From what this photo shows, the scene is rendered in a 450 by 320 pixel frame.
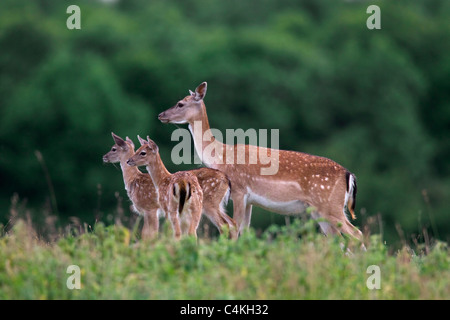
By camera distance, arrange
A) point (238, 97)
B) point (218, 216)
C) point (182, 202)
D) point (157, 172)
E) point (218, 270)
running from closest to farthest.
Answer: point (218, 270) < point (182, 202) < point (218, 216) < point (157, 172) < point (238, 97)

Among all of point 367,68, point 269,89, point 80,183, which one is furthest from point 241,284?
point 367,68

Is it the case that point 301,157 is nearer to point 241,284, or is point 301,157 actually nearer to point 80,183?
point 241,284

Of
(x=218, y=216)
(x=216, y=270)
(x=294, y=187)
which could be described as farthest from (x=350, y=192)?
(x=216, y=270)

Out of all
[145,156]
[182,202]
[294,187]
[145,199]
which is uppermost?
[145,156]

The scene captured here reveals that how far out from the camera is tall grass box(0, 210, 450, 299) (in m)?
6.94

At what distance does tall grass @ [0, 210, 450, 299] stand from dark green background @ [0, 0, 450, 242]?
62.7ft

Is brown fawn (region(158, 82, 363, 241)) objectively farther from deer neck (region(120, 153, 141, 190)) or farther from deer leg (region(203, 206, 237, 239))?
deer neck (region(120, 153, 141, 190))

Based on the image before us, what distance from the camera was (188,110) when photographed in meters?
11.1

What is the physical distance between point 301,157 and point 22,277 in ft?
14.2

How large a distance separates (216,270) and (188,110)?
13.9 feet

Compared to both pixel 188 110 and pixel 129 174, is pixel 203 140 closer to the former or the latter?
pixel 188 110

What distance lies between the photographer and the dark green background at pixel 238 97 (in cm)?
3203

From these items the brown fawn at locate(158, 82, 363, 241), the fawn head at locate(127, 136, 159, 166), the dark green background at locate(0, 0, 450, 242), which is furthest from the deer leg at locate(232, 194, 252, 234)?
the dark green background at locate(0, 0, 450, 242)

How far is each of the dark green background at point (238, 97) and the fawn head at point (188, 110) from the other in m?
15.9
